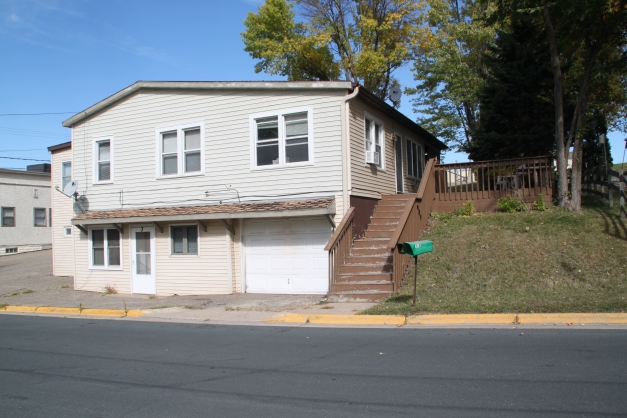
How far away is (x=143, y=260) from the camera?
55.9 feet

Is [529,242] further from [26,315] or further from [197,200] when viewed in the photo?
[26,315]

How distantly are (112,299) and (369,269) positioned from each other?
7.90m

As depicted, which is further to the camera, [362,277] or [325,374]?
[362,277]

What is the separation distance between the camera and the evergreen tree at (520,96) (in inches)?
781

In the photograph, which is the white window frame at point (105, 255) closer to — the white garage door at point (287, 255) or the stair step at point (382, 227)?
the white garage door at point (287, 255)

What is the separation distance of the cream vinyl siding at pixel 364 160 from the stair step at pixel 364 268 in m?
2.10

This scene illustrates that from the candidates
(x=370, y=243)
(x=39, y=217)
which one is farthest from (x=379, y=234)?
(x=39, y=217)

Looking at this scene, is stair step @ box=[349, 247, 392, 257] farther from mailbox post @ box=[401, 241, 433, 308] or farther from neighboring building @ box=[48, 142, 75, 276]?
neighboring building @ box=[48, 142, 75, 276]

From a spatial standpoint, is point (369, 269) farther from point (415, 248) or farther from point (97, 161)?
point (97, 161)

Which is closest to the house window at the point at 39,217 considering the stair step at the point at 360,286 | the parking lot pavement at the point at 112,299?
the parking lot pavement at the point at 112,299

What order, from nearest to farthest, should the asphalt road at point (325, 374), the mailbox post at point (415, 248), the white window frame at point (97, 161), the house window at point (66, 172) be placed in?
the asphalt road at point (325, 374) < the mailbox post at point (415, 248) < the white window frame at point (97, 161) < the house window at point (66, 172)

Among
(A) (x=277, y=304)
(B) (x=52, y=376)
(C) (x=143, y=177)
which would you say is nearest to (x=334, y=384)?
(B) (x=52, y=376)

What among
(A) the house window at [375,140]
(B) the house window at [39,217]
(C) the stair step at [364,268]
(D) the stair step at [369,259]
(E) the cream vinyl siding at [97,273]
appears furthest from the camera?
(B) the house window at [39,217]

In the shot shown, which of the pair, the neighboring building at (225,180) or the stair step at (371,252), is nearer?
the stair step at (371,252)
